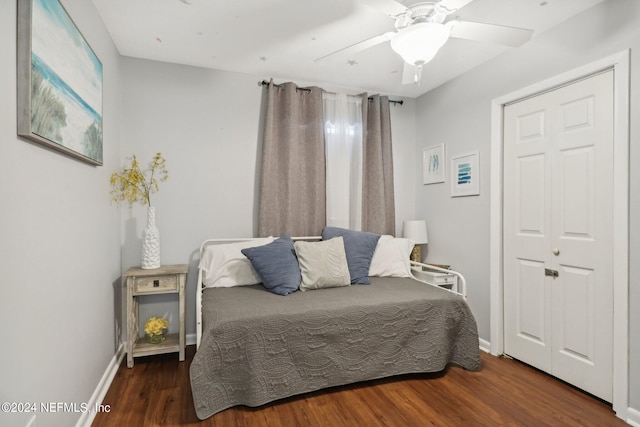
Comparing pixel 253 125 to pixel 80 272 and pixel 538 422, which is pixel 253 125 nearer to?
pixel 80 272

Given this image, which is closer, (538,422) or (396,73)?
(538,422)

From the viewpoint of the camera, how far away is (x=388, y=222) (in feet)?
11.5

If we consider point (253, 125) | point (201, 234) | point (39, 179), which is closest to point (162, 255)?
point (201, 234)

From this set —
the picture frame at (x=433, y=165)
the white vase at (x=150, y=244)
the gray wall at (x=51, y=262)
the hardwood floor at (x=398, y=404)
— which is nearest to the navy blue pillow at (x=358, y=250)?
the hardwood floor at (x=398, y=404)

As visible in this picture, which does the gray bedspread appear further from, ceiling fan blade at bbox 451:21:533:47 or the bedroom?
ceiling fan blade at bbox 451:21:533:47

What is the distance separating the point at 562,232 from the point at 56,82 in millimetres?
2960

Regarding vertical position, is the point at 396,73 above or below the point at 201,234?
above

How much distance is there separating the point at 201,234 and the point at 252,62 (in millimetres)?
1532

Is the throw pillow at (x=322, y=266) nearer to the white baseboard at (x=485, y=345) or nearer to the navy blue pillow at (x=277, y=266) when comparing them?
the navy blue pillow at (x=277, y=266)

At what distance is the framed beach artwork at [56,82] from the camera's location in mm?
1192

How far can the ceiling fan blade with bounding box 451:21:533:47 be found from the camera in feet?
5.68

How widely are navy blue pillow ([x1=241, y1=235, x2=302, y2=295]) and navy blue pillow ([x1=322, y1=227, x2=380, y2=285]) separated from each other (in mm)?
491

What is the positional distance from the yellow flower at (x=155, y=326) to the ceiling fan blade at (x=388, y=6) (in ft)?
8.53

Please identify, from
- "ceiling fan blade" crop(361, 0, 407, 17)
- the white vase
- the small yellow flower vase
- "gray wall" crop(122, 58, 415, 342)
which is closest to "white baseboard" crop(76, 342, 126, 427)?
the small yellow flower vase
